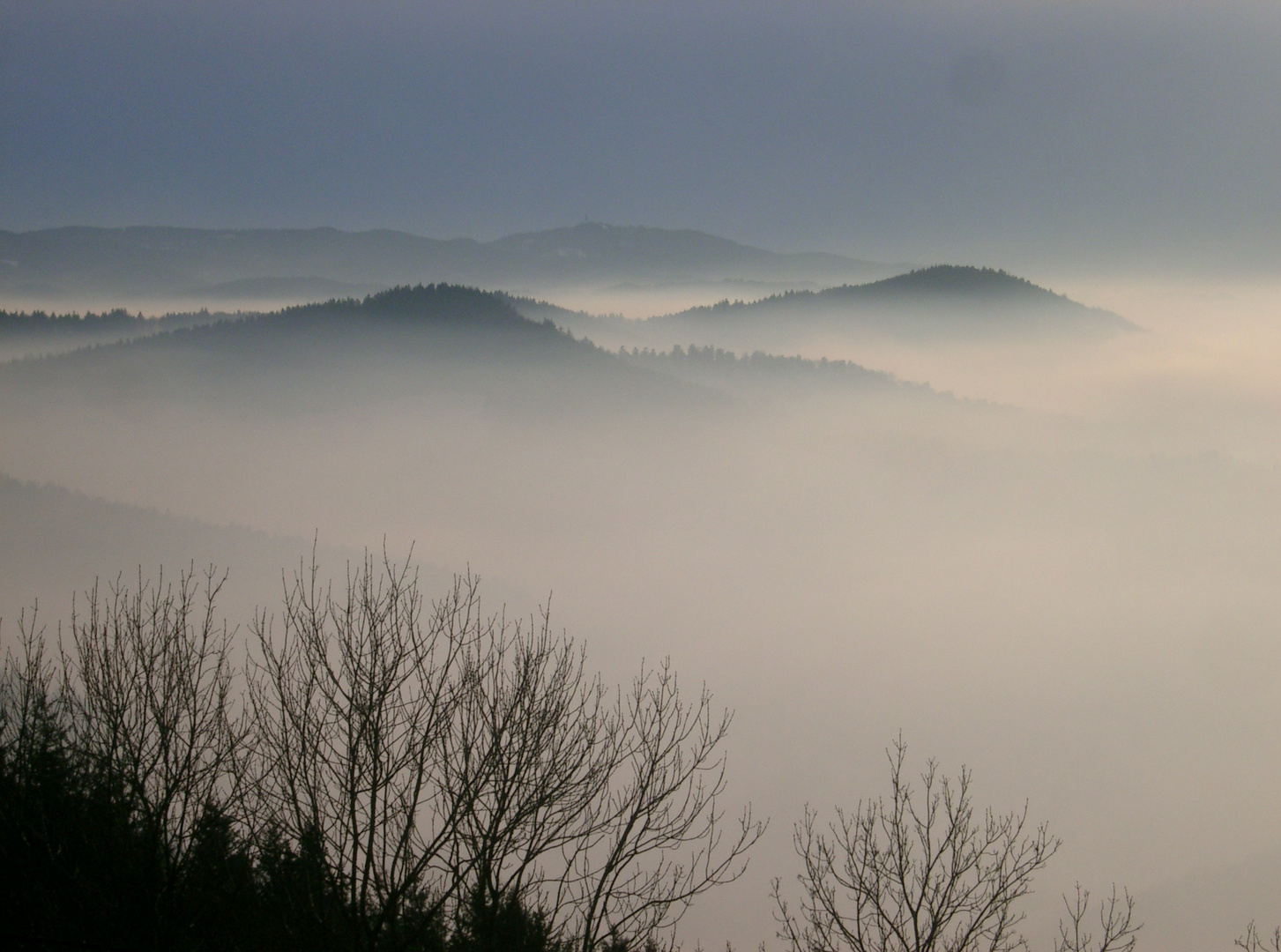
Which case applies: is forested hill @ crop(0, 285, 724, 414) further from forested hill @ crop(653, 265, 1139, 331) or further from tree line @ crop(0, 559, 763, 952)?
tree line @ crop(0, 559, 763, 952)

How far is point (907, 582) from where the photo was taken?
186 meters

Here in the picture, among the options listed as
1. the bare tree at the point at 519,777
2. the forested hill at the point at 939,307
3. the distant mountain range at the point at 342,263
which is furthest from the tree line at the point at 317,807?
the forested hill at the point at 939,307

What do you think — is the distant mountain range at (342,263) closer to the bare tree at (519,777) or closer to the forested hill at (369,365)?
the forested hill at (369,365)

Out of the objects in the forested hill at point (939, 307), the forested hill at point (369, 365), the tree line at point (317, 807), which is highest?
the forested hill at point (939, 307)

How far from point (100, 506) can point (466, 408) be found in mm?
71580

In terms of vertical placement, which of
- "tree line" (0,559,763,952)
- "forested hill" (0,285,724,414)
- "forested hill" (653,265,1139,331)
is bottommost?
"tree line" (0,559,763,952)

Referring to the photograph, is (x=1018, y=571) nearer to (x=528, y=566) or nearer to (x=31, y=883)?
(x=528, y=566)

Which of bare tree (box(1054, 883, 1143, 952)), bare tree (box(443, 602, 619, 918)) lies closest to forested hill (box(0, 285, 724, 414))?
bare tree (box(443, 602, 619, 918))

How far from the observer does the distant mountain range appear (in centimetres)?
7175

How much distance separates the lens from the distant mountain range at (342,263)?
71.8 meters

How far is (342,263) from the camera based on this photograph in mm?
129625

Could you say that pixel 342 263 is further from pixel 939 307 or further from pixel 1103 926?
pixel 1103 926

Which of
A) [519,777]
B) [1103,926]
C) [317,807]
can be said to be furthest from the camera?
[1103,926]

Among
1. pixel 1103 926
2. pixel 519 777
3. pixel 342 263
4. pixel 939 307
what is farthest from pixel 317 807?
pixel 939 307
